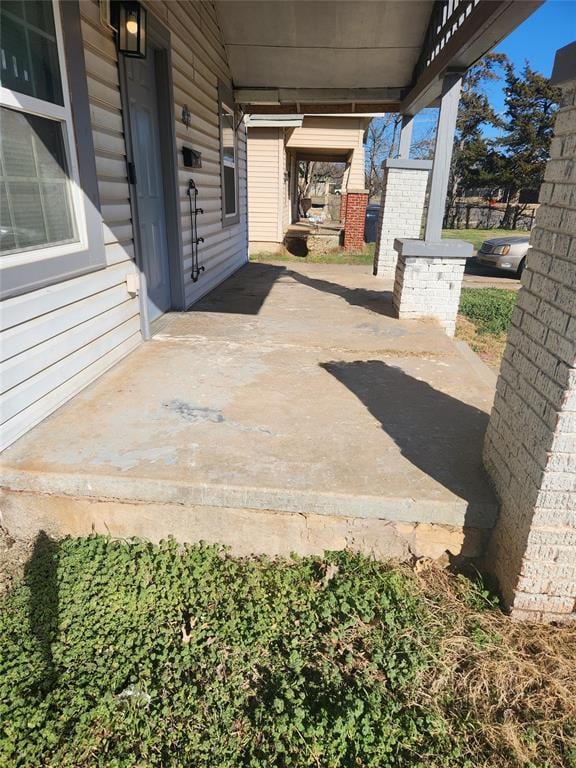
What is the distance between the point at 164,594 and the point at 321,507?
0.76 meters

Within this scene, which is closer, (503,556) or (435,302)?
(503,556)

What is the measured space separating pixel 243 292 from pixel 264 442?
4429 mm

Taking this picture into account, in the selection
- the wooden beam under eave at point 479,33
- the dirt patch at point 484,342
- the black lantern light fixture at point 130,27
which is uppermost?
the wooden beam under eave at point 479,33

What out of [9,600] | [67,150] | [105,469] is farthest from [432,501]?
[67,150]

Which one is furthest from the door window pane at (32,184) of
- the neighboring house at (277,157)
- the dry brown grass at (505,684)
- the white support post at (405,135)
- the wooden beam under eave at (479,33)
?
the neighboring house at (277,157)

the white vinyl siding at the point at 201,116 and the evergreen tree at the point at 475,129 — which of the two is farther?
the evergreen tree at the point at 475,129

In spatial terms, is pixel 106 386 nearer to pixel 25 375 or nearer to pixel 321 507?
pixel 25 375

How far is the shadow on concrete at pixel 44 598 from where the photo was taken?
1.81m

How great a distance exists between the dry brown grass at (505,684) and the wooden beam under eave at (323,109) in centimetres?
773

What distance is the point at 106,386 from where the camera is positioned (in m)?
3.29

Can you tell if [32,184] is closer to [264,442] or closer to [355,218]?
[264,442]

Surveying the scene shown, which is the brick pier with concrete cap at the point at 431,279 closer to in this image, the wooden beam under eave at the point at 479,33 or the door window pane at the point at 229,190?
the wooden beam under eave at the point at 479,33

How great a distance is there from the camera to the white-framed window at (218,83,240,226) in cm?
684

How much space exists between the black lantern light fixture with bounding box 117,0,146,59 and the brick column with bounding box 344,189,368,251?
33.3ft
